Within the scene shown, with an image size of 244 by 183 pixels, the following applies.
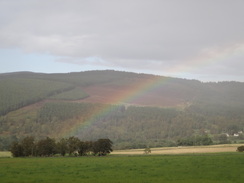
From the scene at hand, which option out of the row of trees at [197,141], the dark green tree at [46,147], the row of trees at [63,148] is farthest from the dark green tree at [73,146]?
the row of trees at [197,141]

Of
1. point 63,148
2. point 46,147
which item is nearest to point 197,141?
point 63,148

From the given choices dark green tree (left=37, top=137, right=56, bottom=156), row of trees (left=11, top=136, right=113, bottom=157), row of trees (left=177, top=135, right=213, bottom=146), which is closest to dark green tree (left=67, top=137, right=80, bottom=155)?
row of trees (left=11, top=136, right=113, bottom=157)

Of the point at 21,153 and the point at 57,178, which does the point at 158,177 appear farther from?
the point at 21,153

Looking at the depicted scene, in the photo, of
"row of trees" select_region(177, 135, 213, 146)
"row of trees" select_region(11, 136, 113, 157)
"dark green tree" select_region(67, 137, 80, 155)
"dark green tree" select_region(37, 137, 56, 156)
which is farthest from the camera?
"row of trees" select_region(177, 135, 213, 146)

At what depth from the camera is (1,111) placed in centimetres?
18450

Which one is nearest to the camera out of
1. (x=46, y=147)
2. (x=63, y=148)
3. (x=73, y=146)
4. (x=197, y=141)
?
(x=73, y=146)

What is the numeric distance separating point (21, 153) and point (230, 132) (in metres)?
117

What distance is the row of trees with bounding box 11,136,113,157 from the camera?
3622 inches

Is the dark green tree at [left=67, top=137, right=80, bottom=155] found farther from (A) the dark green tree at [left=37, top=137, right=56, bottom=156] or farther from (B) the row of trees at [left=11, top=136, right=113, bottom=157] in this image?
(A) the dark green tree at [left=37, top=137, right=56, bottom=156]

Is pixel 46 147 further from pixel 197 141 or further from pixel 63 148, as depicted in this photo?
pixel 197 141

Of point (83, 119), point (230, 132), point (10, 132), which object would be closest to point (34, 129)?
point (10, 132)

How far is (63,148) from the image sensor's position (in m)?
92.2

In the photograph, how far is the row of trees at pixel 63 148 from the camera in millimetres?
92000

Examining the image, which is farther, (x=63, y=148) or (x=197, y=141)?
(x=197, y=141)
